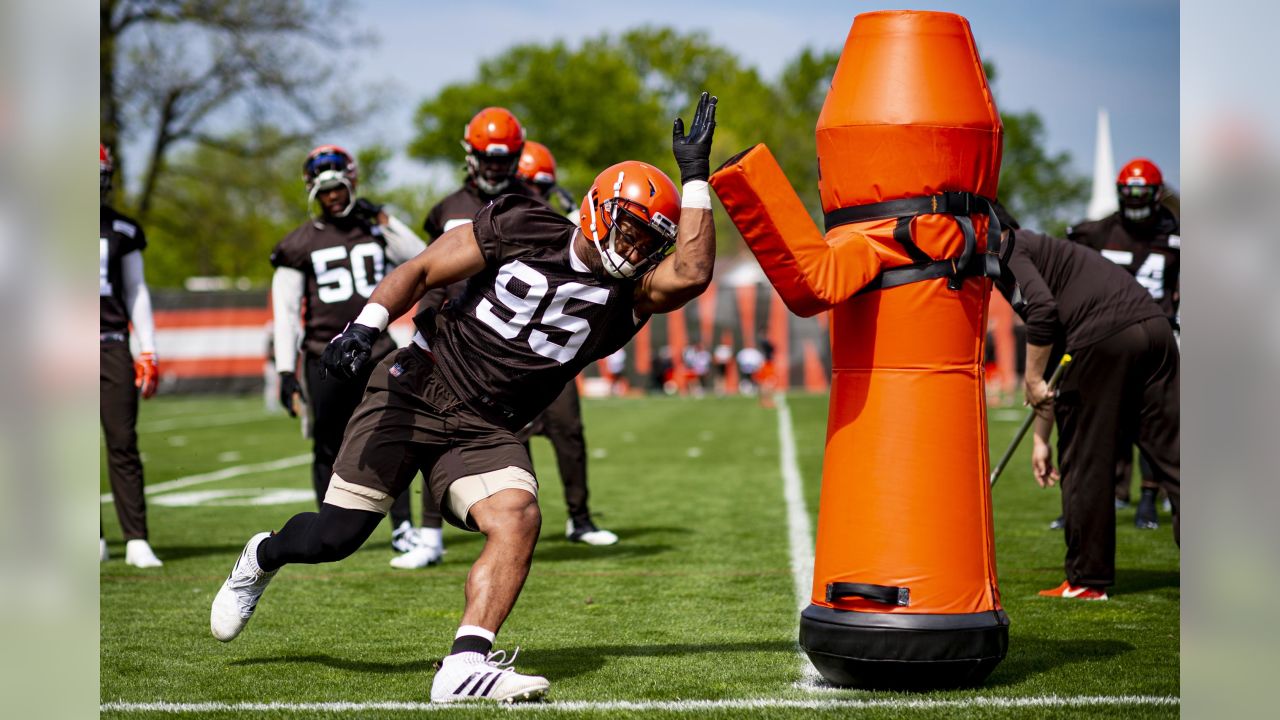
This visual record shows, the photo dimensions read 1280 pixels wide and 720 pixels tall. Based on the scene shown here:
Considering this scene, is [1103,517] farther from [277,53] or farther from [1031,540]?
[277,53]

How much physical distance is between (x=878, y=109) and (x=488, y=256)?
4.17ft

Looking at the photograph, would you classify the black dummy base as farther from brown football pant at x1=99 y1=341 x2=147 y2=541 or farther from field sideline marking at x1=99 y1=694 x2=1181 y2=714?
brown football pant at x1=99 y1=341 x2=147 y2=541

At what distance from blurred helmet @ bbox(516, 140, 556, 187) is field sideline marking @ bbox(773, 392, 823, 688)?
2.54m

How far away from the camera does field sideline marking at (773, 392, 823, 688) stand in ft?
14.8

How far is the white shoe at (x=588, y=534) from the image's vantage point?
310 inches

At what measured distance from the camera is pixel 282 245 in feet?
23.3

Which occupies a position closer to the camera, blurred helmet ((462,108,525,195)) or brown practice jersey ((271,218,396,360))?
blurred helmet ((462,108,525,195))

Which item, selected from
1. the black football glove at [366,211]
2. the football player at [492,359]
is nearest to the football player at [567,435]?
the black football glove at [366,211]

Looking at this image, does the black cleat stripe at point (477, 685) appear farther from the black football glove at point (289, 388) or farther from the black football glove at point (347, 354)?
the black football glove at point (289, 388)

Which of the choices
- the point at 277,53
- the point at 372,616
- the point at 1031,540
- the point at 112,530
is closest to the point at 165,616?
the point at 372,616

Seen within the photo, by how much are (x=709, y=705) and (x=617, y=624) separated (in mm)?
1497

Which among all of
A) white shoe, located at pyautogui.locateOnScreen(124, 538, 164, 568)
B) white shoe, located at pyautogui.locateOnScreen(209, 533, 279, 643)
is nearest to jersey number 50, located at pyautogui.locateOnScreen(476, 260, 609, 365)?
white shoe, located at pyautogui.locateOnScreen(209, 533, 279, 643)

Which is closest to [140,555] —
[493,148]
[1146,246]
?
[493,148]

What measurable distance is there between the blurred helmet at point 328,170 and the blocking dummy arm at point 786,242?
3425 mm
